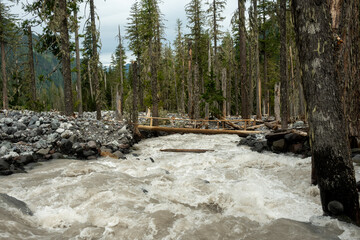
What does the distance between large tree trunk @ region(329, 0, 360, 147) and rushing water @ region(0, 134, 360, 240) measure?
1.97 m

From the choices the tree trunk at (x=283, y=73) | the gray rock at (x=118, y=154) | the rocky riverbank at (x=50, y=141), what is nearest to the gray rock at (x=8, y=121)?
the rocky riverbank at (x=50, y=141)

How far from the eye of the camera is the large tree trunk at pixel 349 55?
13.2ft

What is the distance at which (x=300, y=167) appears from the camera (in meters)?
7.64

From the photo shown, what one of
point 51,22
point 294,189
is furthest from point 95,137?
point 294,189

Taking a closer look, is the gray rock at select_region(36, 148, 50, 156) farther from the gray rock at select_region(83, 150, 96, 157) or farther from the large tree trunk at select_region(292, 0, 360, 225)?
the large tree trunk at select_region(292, 0, 360, 225)

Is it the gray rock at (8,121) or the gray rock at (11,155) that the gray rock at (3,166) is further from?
the gray rock at (8,121)

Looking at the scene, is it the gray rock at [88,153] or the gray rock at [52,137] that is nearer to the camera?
the gray rock at [88,153]

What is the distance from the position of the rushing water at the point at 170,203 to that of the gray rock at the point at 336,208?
150mm

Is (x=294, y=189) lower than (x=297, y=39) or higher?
lower

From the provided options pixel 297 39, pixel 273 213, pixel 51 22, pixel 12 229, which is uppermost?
pixel 51 22

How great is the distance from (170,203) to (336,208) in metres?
3.02

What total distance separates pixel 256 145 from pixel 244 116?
8956mm

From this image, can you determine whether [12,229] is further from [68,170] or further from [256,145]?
[256,145]

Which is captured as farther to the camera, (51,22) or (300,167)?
(51,22)
